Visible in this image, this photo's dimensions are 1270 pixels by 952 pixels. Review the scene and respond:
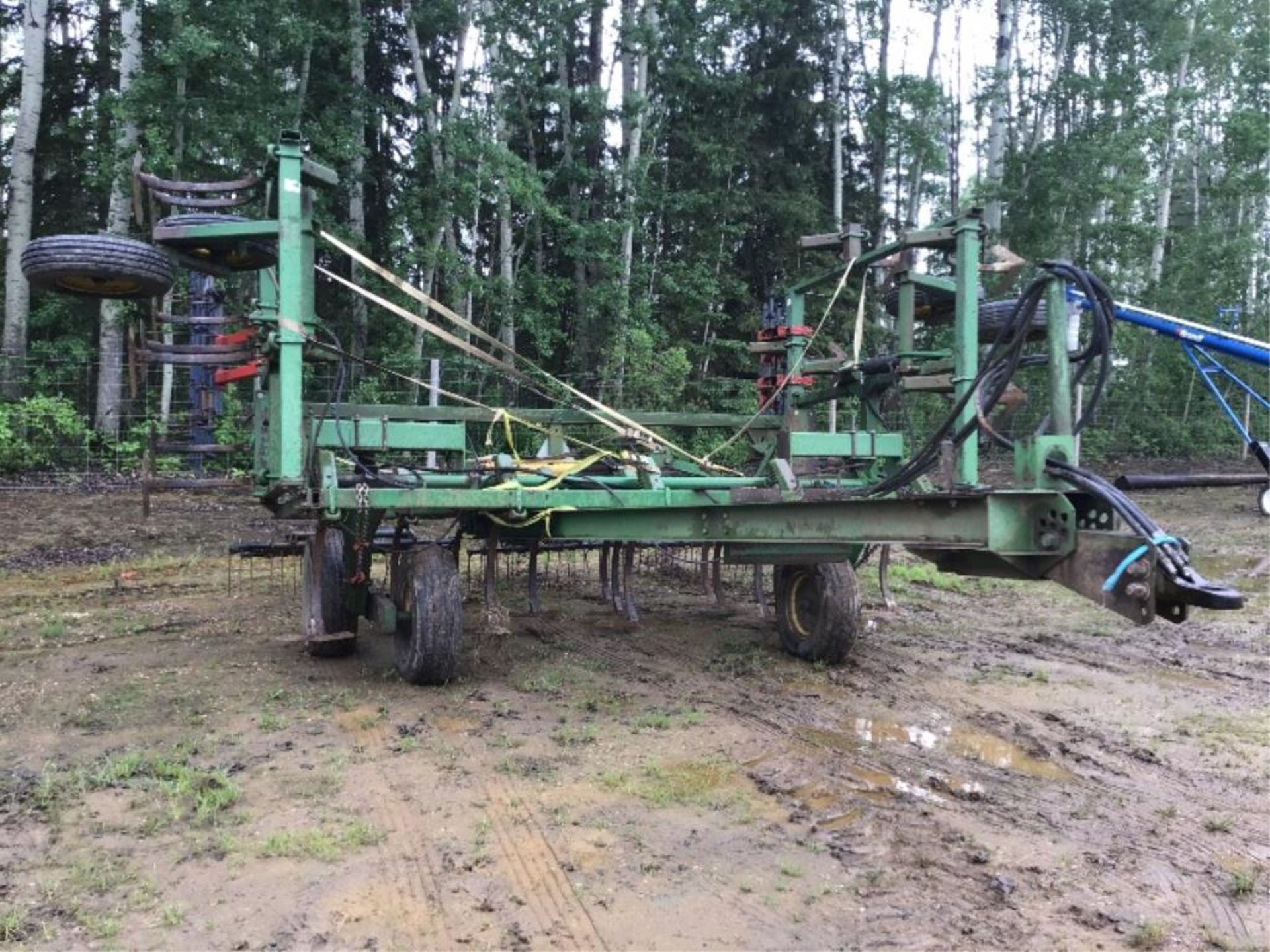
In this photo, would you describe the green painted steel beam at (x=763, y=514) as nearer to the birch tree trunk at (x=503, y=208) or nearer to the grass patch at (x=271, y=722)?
the grass patch at (x=271, y=722)

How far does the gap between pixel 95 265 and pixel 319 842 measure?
3.51m

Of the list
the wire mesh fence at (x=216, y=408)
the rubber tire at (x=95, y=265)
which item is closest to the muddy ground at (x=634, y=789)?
the wire mesh fence at (x=216, y=408)

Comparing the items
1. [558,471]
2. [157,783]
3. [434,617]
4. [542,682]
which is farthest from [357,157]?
[157,783]

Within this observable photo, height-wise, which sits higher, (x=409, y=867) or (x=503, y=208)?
(x=503, y=208)

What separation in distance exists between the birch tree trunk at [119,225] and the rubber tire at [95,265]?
7.60 m

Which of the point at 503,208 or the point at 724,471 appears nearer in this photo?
the point at 724,471

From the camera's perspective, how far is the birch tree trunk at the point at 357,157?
16.0 m

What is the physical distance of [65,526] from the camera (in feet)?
32.0

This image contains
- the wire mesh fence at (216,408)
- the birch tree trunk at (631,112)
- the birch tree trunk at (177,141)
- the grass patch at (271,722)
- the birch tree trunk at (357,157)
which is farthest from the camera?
→ the birch tree trunk at (631,112)

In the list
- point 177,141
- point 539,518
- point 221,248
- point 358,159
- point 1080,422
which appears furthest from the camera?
point 358,159

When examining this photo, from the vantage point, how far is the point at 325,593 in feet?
18.9

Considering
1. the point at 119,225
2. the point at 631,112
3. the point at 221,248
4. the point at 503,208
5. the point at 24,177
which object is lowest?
the point at 221,248

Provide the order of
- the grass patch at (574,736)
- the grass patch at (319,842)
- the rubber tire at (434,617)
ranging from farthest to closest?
the rubber tire at (434,617) < the grass patch at (574,736) < the grass patch at (319,842)

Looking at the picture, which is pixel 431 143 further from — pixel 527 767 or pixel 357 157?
pixel 527 767
